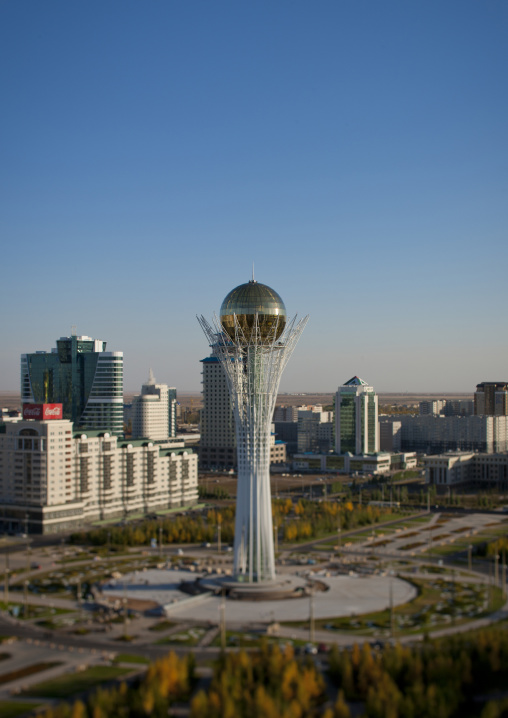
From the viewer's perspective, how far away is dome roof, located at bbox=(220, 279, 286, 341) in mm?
65500

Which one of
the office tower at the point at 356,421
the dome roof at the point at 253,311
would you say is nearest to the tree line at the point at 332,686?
the dome roof at the point at 253,311

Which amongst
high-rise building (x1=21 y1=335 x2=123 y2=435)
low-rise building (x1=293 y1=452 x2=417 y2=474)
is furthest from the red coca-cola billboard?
low-rise building (x1=293 y1=452 x2=417 y2=474)

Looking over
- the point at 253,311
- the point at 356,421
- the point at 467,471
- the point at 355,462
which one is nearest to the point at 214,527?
the point at 253,311

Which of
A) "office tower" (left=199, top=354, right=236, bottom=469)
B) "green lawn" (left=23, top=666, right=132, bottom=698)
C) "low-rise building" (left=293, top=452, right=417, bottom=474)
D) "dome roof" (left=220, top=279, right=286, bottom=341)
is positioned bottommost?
"green lawn" (left=23, top=666, right=132, bottom=698)

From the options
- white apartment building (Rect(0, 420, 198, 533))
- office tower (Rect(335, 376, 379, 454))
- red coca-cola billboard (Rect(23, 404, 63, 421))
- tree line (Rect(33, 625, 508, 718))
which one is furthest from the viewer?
office tower (Rect(335, 376, 379, 454))

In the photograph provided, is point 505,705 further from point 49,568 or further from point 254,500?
point 49,568

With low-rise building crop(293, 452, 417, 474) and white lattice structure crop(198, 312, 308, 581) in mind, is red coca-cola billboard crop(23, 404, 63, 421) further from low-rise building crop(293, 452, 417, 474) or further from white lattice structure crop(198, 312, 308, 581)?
low-rise building crop(293, 452, 417, 474)

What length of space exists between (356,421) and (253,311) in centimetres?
9817

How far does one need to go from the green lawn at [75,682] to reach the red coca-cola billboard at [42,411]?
50.3m

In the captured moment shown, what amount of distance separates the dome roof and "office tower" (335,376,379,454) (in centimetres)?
9563

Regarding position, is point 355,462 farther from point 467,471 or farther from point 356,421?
point 467,471

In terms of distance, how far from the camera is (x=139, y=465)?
10250 centimetres

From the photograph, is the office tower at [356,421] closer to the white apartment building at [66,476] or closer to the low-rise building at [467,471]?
the low-rise building at [467,471]

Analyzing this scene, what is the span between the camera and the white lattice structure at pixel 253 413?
6300 cm
